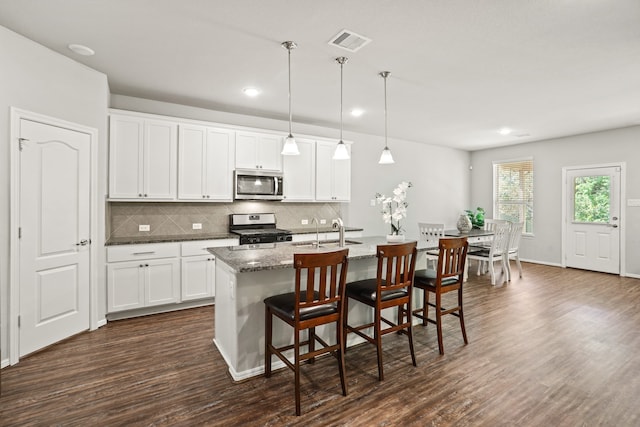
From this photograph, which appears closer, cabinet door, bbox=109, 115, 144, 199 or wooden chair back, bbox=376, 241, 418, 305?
wooden chair back, bbox=376, 241, 418, 305

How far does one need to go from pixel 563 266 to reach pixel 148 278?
24.1 feet

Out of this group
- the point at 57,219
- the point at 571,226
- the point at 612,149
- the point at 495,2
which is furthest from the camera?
the point at 571,226

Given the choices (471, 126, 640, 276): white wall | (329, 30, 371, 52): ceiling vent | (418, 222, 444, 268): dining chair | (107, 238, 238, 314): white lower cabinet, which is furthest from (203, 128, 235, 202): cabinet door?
(471, 126, 640, 276): white wall

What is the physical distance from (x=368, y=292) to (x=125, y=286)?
8.96 feet

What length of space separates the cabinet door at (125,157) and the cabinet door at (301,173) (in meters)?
1.91

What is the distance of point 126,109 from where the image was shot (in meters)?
4.15

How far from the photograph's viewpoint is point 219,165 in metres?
4.45

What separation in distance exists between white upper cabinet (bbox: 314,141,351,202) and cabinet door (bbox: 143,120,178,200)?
211cm

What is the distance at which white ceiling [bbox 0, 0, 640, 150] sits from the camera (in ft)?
7.65

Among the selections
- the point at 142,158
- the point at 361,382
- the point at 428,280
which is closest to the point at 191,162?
the point at 142,158

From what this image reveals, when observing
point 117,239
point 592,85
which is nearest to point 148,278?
point 117,239

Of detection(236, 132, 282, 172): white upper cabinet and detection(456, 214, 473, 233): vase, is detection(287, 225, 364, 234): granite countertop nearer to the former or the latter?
detection(236, 132, 282, 172): white upper cabinet

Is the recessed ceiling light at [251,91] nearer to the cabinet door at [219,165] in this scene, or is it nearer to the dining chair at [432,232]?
the cabinet door at [219,165]

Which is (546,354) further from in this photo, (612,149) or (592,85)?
(612,149)
